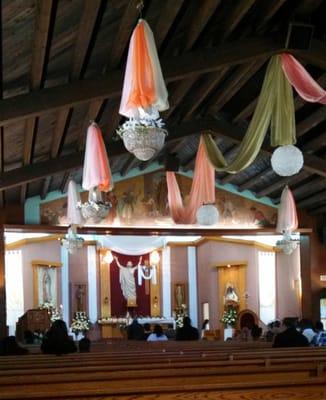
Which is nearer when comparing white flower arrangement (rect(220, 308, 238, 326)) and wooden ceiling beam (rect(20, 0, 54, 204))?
wooden ceiling beam (rect(20, 0, 54, 204))

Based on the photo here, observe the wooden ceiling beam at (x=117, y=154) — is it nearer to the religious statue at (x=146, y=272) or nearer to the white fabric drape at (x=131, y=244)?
the white fabric drape at (x=131, y=244)

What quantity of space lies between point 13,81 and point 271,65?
2.88m

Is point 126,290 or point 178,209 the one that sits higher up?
point 178,209

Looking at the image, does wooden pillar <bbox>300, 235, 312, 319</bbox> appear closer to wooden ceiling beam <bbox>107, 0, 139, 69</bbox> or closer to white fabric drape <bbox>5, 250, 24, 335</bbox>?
white fabric drape <bbox>5, 250, 24, 335</bbox>

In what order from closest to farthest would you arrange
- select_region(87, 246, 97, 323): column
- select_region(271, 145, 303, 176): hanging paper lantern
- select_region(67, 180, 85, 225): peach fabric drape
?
select_region(271, 145, 303, 176): hanging paper lantern → select_region(67, 180, 85, 225): peach fabric drape → select_region(87, 246, 97, 323): column

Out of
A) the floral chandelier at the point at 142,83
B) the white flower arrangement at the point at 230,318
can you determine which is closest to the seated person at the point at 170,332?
the white flower arrangement at the point at 230,318

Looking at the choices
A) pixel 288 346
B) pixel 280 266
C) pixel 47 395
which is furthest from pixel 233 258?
pixel 47 395

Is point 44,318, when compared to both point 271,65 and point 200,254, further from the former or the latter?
point 271,65

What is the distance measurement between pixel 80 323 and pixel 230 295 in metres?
4.09

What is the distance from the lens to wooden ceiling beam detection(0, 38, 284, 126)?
6.62 m

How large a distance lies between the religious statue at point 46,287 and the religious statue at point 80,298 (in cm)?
94

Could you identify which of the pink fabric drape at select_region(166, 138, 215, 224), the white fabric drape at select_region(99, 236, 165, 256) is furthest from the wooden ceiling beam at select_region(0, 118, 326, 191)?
the white fabric drape at select_region(99, 236, 165, 256)

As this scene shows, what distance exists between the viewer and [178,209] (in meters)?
11.5

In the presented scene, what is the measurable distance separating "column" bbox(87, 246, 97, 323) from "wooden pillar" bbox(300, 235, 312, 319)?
234 inches
